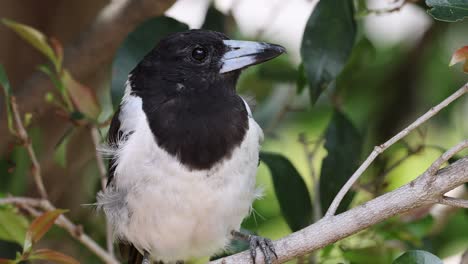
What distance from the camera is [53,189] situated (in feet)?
13.1

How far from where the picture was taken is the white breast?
2805mm

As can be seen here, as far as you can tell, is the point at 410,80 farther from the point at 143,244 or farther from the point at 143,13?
the point at 143,244

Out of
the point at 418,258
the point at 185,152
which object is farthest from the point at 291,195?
the point at 418,258

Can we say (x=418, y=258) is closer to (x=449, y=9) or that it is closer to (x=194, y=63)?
(x=449, y=9)

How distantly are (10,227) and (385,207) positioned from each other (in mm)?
1313

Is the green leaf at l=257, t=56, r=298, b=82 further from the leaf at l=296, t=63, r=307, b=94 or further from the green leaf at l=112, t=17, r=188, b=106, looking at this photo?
the green leaf at l=112, t=17, r=188, b=106

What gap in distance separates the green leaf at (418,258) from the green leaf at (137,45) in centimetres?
119

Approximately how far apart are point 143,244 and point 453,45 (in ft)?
7.02

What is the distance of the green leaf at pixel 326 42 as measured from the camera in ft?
9.59

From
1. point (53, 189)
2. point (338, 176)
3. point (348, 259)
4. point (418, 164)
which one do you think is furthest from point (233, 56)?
point (418, 164)

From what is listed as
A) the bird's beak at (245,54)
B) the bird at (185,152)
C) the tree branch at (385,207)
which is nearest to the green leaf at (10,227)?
the bird at (185,152)

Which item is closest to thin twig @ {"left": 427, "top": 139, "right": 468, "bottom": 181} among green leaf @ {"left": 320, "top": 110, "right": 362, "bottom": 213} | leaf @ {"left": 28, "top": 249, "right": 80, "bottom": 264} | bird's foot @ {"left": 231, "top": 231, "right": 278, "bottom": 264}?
bird's foot @ {"left": 231, "top": 231, "right": 278, "bottom": 264}

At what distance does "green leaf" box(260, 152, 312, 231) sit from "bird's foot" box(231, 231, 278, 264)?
14 cm

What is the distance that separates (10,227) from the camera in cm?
303
